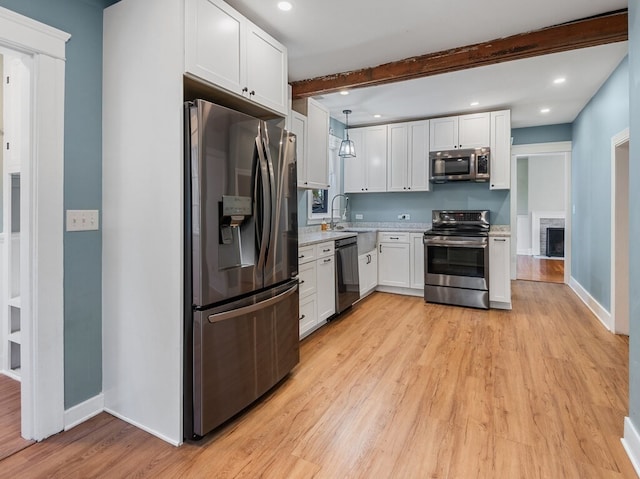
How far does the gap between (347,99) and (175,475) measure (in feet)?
13.2

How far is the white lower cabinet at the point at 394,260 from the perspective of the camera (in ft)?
16.2

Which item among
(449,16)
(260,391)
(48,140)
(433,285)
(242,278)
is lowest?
(260,391)

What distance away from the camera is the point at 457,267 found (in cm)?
441

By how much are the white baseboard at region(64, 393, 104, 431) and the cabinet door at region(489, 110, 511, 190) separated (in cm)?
481

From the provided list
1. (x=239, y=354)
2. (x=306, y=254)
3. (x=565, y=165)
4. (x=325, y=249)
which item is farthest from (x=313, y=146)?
(x=565, y=165)

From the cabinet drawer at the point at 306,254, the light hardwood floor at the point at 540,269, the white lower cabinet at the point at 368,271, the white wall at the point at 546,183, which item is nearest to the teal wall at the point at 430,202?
the white lower cabinet at the point at 368,271

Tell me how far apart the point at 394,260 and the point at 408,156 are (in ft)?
5.12

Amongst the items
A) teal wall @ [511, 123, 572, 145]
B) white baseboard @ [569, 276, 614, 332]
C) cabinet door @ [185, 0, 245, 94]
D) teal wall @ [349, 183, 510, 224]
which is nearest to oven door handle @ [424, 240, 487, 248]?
teal wall @ [349, 183, 510, 224]

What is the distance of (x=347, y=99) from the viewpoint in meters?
4.27

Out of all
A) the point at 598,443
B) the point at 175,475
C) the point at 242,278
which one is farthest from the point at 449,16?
the point at 175,475

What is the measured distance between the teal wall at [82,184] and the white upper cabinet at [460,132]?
412 centimetres

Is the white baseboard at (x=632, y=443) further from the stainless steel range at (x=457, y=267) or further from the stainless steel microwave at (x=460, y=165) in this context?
the stainless steel microwave at (x=460, y=165)

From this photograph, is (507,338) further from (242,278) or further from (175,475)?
(175,475)

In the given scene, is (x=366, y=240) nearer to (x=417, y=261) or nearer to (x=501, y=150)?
(x=417, y=261)
